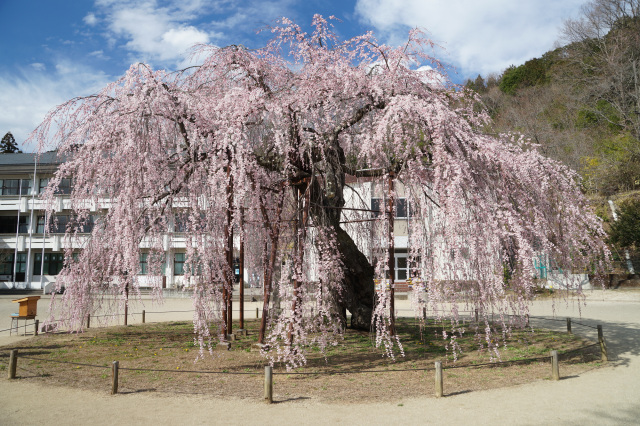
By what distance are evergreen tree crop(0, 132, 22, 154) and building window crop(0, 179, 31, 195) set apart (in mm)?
14630

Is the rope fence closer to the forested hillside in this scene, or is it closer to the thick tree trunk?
the thick tree trunk

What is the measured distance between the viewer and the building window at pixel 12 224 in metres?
34.1

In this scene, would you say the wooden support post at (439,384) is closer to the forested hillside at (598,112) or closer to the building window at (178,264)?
the forested hillside at (598,112)

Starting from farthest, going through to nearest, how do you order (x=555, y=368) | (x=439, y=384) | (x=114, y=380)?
(x=555, y=368), (x=114, y=380), (x=439, y=384)

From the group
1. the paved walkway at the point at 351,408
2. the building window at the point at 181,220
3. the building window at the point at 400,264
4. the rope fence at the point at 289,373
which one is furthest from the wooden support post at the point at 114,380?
the building window at the point at 400,264

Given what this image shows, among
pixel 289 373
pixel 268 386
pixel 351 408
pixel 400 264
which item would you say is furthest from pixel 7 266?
pixel 351 408

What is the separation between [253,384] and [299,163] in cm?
482

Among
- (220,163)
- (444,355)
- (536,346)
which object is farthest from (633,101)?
(220,163)

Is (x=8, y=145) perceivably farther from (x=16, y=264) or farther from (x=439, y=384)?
(x=439, y=384)

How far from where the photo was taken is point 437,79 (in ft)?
31.4

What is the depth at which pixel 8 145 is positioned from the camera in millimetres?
46219

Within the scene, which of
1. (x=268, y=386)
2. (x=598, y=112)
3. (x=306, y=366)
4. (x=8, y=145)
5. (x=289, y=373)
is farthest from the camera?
(x=8, y=145)

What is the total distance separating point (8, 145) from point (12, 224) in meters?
17.0

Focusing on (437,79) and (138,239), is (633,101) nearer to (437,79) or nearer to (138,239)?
(437,79)
